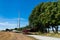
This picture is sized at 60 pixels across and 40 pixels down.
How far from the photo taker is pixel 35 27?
87062mm

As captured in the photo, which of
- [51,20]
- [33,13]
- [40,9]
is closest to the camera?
[51,20]

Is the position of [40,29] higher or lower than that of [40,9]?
lower

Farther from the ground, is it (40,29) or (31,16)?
(31,16)

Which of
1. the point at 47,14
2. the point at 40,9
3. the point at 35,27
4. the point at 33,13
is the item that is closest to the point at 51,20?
the point at 47,14

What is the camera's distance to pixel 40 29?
3378 inches

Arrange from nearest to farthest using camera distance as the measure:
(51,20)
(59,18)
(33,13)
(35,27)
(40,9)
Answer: (59,18), (51,20), (40,9), (33,13), (35,27)

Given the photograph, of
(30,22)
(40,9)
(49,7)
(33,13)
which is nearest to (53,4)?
(49,7)

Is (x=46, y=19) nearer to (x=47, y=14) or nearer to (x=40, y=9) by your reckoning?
(x=47, y=14)

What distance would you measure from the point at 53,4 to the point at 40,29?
81.2 feet

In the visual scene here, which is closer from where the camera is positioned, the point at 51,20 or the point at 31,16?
the point at 51,20

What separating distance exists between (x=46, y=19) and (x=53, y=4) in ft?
17.6

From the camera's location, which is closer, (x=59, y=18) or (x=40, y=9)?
(x=59, y=18)

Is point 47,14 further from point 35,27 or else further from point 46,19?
point 35,27

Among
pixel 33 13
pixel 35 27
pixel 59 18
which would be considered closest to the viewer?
pixel 59 18
